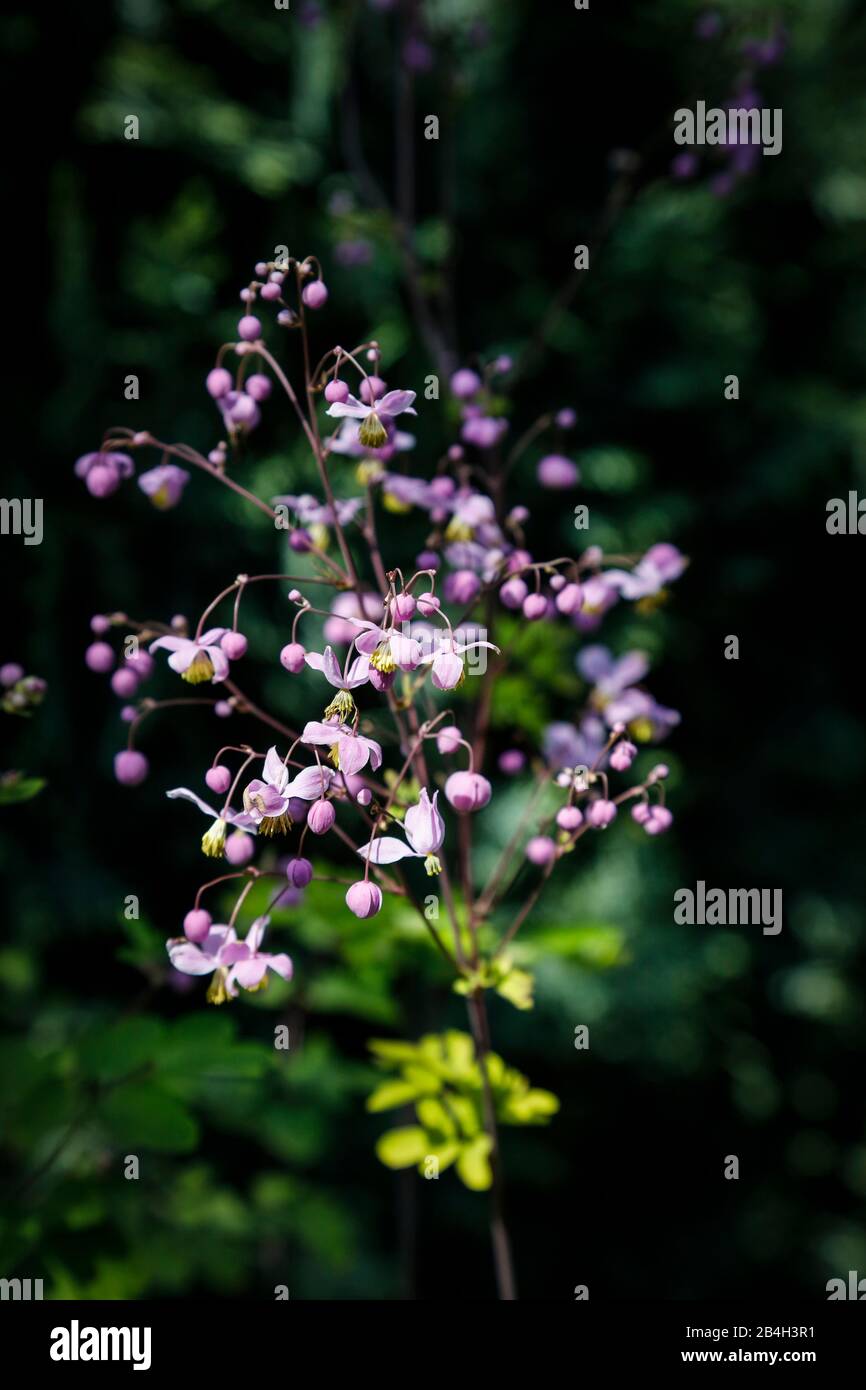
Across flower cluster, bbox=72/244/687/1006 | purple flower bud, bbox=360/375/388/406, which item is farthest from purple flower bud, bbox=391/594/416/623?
purple flower bud, bbox=360/375/388/406

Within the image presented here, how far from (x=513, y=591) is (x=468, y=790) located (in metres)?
0.24

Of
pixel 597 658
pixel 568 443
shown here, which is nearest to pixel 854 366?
pixel 568 443

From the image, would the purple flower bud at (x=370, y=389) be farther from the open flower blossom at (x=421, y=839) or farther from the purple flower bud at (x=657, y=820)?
the purple flower bud at (x=657, y=820)

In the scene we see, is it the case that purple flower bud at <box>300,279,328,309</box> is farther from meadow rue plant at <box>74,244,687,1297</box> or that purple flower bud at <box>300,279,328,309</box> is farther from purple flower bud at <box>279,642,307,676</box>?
purple flower bud at <box>279,642,307,676</box>

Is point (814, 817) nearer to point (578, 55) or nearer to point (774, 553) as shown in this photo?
point (774, 553)

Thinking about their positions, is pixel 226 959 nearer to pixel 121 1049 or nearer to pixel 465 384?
pixel 121 1049

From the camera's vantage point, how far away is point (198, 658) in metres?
0.96

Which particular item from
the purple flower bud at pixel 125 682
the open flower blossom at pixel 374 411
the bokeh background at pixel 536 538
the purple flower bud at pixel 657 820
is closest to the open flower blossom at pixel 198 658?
the purple flower bud at pixel 125 682

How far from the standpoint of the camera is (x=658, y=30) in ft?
9.18

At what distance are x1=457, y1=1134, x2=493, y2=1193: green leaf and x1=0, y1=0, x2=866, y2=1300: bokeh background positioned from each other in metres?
0.52

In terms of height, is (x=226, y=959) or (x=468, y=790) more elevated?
(x=468, y=790)

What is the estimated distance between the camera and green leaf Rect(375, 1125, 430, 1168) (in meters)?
1.18

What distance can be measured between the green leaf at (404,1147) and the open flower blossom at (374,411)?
0.76m

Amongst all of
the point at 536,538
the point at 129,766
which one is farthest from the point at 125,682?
the point at 536,538
